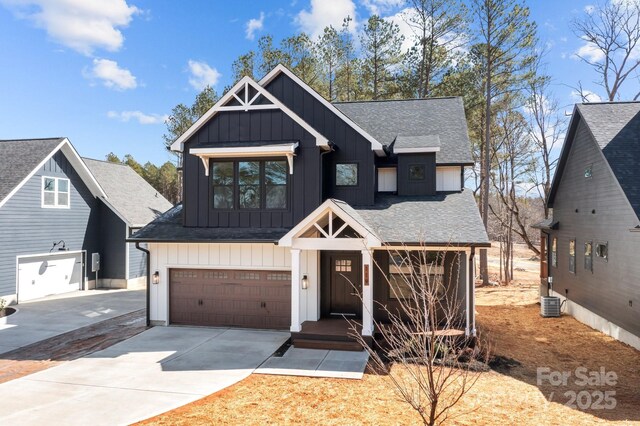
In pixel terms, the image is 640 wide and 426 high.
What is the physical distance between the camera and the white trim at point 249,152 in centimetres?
1146

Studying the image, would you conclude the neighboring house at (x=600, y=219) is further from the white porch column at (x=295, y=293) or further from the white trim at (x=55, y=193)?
the white trim at (x=55, y=193)

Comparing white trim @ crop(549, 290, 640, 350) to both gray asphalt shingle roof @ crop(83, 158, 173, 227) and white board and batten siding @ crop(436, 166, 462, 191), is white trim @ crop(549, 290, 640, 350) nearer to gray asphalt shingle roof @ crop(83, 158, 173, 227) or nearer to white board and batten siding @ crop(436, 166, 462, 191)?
white board and batten siding @ crop(436, 166, 462, 191)

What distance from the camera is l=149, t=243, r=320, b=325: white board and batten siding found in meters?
11.3

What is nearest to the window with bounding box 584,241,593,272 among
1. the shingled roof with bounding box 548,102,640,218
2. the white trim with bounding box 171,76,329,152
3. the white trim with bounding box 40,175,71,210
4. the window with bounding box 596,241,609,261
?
the window with bounding box 596,241,609,261

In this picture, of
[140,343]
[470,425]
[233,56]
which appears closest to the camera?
[470,425]

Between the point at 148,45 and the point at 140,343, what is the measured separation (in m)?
20.5

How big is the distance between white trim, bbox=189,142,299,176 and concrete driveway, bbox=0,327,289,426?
5209mm

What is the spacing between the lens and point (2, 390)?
736 cm

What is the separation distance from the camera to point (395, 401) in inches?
266

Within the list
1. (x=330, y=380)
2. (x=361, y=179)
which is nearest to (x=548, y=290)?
(x=361, y=179)

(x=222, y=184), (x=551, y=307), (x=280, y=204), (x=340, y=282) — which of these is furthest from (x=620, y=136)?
(x=222, y=184)

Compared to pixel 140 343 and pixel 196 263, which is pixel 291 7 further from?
pixel 140 343

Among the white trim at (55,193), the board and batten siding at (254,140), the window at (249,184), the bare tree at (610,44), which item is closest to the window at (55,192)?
the white trim at (55,193)

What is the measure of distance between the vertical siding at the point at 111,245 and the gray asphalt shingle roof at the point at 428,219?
1413cm
